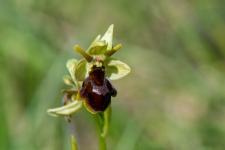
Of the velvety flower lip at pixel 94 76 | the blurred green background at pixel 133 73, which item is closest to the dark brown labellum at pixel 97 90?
the velvety flower lip at pixel 94 76

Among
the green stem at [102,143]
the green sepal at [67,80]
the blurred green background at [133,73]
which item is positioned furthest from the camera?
the blurred green background at [133,73]

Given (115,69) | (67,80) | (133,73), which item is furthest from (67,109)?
(133,73)

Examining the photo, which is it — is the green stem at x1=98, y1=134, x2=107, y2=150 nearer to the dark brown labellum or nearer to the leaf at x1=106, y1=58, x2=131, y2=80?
A: the dark brown labellum

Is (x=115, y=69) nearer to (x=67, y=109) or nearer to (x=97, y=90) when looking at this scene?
(x=97, y=90)

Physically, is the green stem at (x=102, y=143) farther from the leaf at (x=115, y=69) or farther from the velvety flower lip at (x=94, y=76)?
the leaf at (x=115, y=69)

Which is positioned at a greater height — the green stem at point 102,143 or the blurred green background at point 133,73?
the blurred green background at point 133,73

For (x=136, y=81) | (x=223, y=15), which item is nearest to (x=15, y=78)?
(x=136, y=81)
